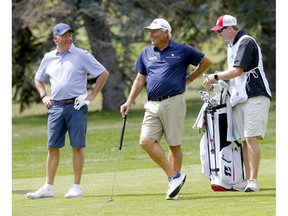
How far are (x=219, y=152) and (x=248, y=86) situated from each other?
0.89 m

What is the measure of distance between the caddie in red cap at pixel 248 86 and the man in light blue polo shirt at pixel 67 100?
4.83 feet

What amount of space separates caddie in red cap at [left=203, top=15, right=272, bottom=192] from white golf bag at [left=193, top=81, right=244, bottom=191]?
0.77 ft

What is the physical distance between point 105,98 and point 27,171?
58.9 feet

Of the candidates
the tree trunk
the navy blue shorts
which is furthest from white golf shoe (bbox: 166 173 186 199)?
the tree trunk

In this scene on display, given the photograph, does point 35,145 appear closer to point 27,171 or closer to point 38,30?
point 27,171

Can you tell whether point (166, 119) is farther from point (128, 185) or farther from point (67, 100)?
point (128, 185)

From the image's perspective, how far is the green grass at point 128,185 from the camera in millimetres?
9945

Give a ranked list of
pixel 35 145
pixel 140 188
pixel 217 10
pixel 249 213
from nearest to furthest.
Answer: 1. pixel 249 213
2. pixel 140 188
3. pixel 35 145
4. pixel 217 10

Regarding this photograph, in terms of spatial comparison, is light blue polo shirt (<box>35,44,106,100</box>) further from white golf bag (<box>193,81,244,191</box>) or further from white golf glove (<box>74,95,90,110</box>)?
white golf bag (<box>193,81,244,191</box>)

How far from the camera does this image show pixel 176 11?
33.2 metres

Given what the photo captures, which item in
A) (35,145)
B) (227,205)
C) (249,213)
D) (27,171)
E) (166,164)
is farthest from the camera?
(35,145)

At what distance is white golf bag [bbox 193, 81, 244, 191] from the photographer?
1161 centimetres

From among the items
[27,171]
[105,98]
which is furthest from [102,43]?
[27,171]

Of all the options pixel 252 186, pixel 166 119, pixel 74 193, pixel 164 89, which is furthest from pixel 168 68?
pixel 74 193
